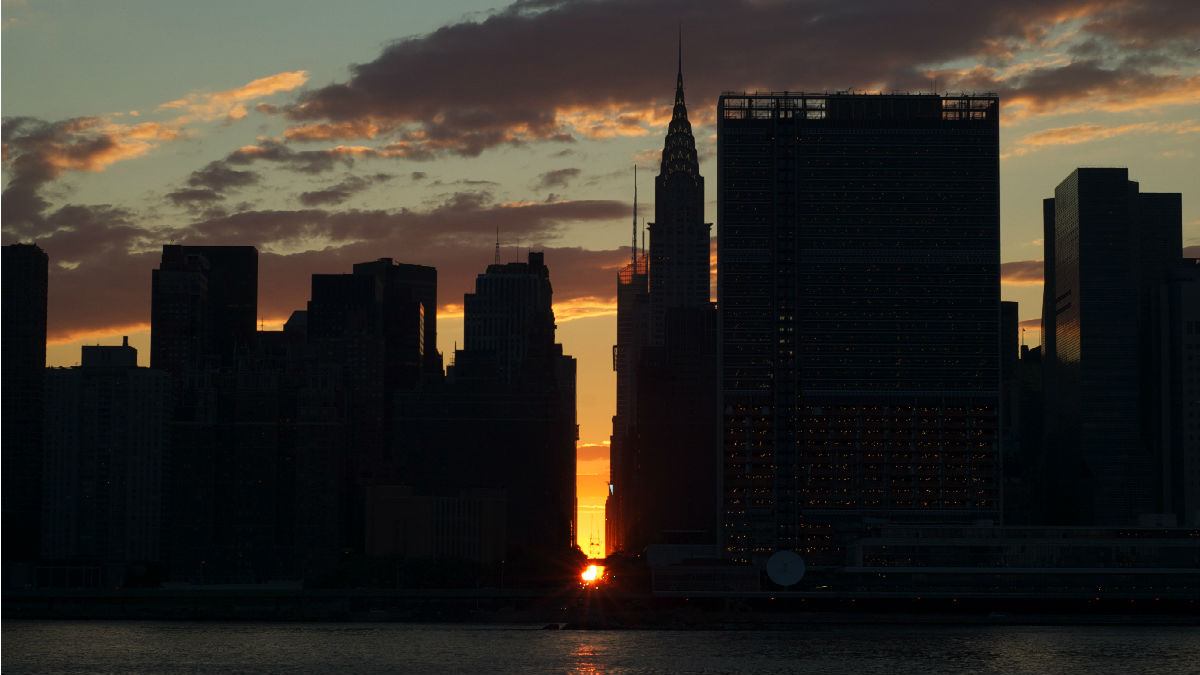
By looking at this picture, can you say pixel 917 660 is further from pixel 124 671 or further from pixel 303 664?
pixel 124 671

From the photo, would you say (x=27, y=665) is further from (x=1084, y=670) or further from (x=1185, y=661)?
(x=1185, y=661)

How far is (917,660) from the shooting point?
7761 inches

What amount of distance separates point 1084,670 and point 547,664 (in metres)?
57.0

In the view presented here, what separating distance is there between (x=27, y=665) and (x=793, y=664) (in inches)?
3299

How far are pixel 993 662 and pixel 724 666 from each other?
31.3m

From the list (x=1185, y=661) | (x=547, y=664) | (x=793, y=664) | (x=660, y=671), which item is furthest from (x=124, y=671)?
(x=1185, y=661)

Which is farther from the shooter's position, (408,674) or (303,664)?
(303,664)

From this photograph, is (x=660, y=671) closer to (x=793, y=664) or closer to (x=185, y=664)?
(x=793, y=664)

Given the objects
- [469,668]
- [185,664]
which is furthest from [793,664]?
[185,664]

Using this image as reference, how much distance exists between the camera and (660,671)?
18200 cm

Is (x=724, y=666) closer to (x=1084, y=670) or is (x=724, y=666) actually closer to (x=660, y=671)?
(x=660, y=671)

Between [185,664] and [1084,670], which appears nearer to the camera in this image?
[1084,670]

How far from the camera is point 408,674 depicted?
591 ft

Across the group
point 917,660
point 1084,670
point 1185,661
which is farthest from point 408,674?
point 1185,661
